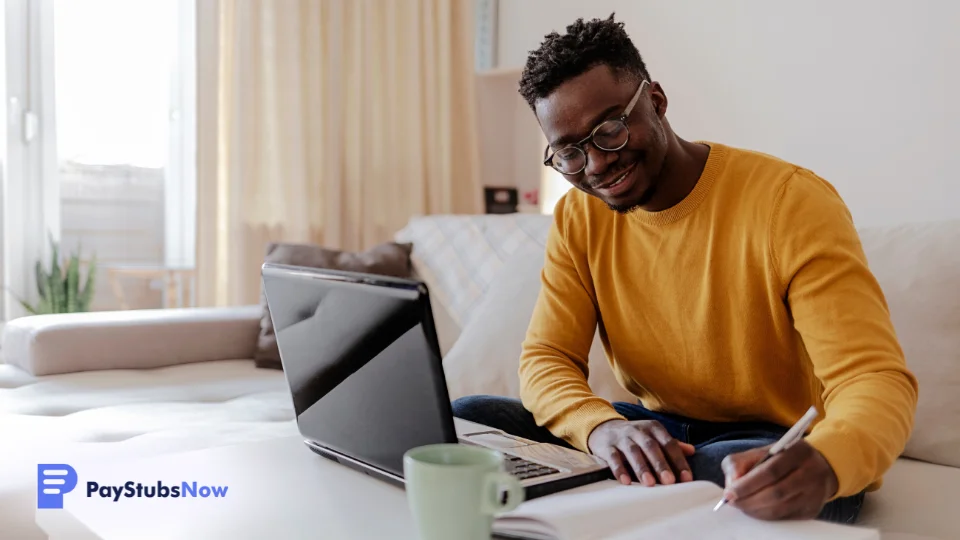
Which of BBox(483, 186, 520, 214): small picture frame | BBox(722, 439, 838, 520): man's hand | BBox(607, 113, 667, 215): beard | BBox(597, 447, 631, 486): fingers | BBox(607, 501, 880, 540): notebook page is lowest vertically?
BBox(597, 447, 631, 486): fingers

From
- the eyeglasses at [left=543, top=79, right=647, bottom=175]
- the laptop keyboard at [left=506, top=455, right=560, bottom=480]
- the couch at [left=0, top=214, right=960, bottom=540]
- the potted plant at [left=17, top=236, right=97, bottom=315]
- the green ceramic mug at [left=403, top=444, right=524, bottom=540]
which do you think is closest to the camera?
the green ceramic mug at [left=403, top=444, right=524, bottom=540]

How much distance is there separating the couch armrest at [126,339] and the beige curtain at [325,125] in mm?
Result: 728

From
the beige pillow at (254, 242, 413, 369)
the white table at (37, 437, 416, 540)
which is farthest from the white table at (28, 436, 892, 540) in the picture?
the beige pillow at (254, 242, 413, 369)

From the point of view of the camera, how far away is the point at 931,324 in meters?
1.39

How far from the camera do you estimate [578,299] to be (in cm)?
132

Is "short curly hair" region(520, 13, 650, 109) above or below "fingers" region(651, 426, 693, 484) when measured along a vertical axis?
above

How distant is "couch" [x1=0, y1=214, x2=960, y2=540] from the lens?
4.35 feet

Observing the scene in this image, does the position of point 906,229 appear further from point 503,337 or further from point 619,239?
point 503,337

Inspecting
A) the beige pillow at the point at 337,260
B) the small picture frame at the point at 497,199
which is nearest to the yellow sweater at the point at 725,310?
the beige pillow at the point at 337,260

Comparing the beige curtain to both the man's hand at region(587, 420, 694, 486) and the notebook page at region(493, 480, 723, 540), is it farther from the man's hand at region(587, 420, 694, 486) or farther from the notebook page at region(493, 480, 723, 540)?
the notebook page at region(493, 480, 723, 540)

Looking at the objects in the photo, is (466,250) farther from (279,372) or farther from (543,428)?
(543,428)

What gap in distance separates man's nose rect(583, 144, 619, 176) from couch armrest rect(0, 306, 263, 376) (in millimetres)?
1434

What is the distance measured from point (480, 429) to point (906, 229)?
94 centimetres

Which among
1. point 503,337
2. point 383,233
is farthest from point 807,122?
point 383,233
